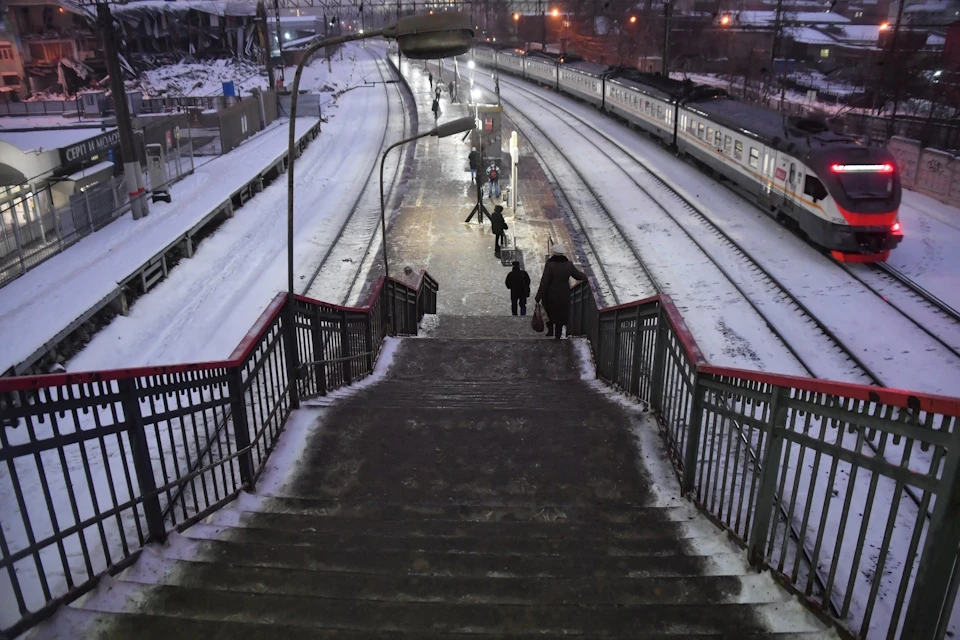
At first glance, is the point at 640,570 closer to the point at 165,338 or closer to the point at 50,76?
the point at 165,338

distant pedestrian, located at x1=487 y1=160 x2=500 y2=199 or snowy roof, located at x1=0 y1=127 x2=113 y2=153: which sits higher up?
snowy roof, located at x1=0 y1=127 x2=113 y2=153

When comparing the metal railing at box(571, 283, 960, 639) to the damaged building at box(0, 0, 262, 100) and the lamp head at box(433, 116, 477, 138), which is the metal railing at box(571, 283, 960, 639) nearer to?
the lamp head at box(433, 116, 477, 138)

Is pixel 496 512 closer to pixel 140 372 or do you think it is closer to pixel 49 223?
pixel 140 372

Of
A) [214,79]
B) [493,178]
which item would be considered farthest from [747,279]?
[214,79]

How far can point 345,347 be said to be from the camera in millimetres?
9211

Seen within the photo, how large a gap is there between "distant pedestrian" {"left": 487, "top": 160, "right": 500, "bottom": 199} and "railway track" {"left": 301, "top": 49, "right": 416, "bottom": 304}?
3594 mm

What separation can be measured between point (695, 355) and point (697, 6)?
7399 centimetres

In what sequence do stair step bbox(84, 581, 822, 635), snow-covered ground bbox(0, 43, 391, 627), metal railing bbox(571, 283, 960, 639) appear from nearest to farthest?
1. metal railing bbox(571, 283, 960, 639)
2. stair step bbox(84, 581, 822, 635)
3. snow-covered ground bbox(0, 43, 391, 627)

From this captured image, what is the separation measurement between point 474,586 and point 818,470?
10.7ft

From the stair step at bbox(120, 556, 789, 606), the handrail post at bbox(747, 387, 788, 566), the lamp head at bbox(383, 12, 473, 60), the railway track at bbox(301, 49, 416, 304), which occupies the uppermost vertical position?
the lamp head at bbox(383, 12, 473, 60)

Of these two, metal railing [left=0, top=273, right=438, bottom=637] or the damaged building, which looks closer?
metal railing [left=0, top=273, right=438, bottom=637]

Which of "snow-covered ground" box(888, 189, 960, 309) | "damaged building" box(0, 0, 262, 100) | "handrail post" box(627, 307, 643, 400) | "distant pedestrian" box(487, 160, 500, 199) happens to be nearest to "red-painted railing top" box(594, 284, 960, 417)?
"handrail post" box(627, 307, 643, 400)

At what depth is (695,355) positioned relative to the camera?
5.53 meters

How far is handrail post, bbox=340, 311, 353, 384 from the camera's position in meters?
9.08
